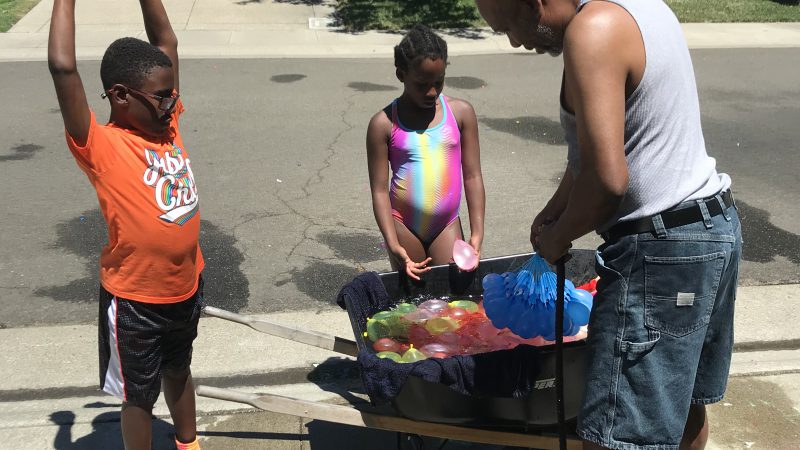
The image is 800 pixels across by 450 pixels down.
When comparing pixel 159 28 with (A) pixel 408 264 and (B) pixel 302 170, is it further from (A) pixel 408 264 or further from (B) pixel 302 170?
(B) pixel 302 170

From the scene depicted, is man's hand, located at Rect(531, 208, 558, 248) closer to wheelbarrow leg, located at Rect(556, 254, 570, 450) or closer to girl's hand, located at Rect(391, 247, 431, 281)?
wheelbarrow leg, located at Rect(556, 254, 570, 450)

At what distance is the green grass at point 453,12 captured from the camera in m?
13.9

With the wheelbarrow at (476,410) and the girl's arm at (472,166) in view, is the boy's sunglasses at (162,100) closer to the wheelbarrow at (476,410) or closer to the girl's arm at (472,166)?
the wheelbarrow at (476,410)

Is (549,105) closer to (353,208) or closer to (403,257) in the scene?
(353,208)

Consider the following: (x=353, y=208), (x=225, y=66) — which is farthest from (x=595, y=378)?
(x=225, y=66)

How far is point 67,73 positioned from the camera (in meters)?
2.60

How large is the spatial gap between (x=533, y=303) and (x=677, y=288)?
0.76 meters

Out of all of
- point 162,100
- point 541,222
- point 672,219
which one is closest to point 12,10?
point 162,100

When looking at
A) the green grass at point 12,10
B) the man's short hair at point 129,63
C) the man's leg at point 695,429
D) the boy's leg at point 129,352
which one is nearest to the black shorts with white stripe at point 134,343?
the boy's leg at point 129,352

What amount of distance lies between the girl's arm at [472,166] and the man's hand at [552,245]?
1.20 meters

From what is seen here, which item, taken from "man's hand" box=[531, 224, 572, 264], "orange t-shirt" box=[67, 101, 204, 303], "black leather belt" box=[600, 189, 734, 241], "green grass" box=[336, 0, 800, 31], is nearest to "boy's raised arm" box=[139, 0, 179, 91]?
"orange t-shirt" box=[67, 101, 204, 303]

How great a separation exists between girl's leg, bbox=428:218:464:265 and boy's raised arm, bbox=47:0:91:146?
165cm

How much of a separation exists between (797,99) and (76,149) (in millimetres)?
9318

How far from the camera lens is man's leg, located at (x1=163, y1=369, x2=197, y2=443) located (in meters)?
3.19
